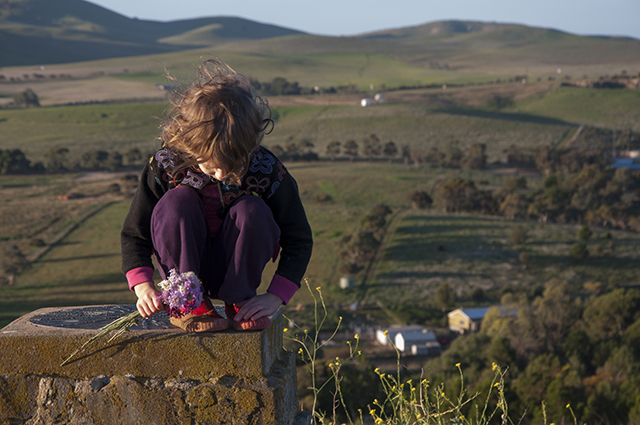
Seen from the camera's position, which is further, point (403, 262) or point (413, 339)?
point (403, 262)

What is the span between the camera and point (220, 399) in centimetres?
227

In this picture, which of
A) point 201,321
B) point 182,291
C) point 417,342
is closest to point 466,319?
point 417,342

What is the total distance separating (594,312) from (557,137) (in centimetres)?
4614

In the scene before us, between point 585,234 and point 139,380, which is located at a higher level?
point 139,380

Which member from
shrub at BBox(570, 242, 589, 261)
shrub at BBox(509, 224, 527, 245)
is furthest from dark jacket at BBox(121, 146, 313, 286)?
shrub at BBox(509, 224, 527, 245)

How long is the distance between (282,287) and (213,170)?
2.05 feet

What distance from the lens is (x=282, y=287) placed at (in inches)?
102

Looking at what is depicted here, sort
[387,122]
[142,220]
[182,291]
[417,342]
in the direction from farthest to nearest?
1. [387,122]
2. [417,342]
3. [142,220]
4. [182,291]

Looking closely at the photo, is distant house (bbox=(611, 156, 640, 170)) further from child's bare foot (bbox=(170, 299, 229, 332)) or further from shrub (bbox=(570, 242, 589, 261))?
child's bare foot (bbox=(170, 299, 229, 332))

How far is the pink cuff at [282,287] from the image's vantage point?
8.45ft

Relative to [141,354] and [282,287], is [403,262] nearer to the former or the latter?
[282,287]

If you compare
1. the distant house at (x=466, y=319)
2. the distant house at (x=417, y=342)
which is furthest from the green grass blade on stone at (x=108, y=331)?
the distant house at (x=466, y=319)

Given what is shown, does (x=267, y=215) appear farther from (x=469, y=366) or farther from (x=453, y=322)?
(x=453, y=322)

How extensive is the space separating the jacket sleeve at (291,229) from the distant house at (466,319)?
27874 mm
